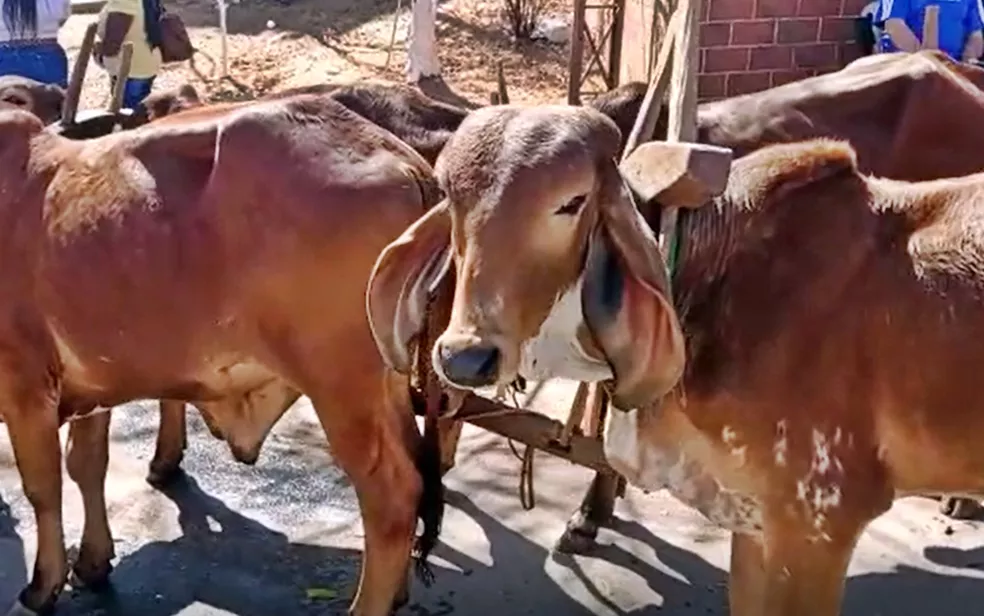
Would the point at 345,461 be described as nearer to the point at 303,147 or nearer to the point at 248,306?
the point at 248,306

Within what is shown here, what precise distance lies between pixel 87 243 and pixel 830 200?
7.56 feet

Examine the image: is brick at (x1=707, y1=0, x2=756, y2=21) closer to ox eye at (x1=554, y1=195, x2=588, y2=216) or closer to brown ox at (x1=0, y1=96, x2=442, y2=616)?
brown ox at (x1=0, y1=96, x2=442, y2=616)

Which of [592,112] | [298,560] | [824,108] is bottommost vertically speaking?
[298,560]

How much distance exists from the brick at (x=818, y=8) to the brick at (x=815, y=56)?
16cm

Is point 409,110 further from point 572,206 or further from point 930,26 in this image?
point 930,26

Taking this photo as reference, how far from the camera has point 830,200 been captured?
3564 mm

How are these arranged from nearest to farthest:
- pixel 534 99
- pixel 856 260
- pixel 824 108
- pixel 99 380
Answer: pixel 856 260 → pixel 99 380 → pixel 824 108 → pixel 534 99

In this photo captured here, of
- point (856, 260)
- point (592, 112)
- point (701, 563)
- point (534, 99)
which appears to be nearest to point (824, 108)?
point (701, 563)

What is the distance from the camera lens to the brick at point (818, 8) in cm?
722

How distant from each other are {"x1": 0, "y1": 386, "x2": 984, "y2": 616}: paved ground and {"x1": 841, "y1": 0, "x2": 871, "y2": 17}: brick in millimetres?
2877

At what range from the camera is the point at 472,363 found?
2.92m

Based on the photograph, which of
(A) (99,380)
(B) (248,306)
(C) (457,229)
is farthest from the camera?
(A) (99,380)

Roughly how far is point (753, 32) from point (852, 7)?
565 millimetres

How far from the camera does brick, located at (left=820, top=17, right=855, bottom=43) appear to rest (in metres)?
7.29
